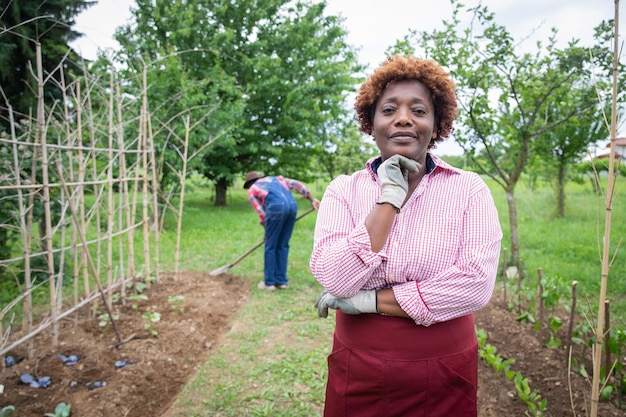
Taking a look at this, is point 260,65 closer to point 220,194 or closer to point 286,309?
point 220,194

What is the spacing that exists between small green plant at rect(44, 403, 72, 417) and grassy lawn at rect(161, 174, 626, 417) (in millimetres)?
687

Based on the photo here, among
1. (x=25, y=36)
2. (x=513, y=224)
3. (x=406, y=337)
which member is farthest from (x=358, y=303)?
(x=513, y=224)

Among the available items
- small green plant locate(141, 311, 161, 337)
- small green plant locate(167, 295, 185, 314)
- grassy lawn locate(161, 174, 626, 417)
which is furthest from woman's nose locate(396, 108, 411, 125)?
small green plant locate(167, 295, 185, 314)

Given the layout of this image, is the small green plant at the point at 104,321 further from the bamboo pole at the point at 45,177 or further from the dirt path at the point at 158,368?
the bamboo pole at the point at 45,177

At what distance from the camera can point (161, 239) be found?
8.46m

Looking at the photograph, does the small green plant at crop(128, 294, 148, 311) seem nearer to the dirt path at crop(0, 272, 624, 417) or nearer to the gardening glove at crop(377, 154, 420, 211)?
the dirt path at crop(0, 272, 624, 417)

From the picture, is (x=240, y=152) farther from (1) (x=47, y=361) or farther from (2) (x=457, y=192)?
(2) (x=457, y=192)

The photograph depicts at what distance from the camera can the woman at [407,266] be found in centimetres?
132

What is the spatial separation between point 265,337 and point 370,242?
9.79 feet

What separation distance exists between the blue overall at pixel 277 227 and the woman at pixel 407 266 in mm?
3779

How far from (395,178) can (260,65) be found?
442 inches

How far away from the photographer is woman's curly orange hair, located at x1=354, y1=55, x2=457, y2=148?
1483 millimetres

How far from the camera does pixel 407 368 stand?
4.50 ft

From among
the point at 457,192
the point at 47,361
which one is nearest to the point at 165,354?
the point at 47,361
